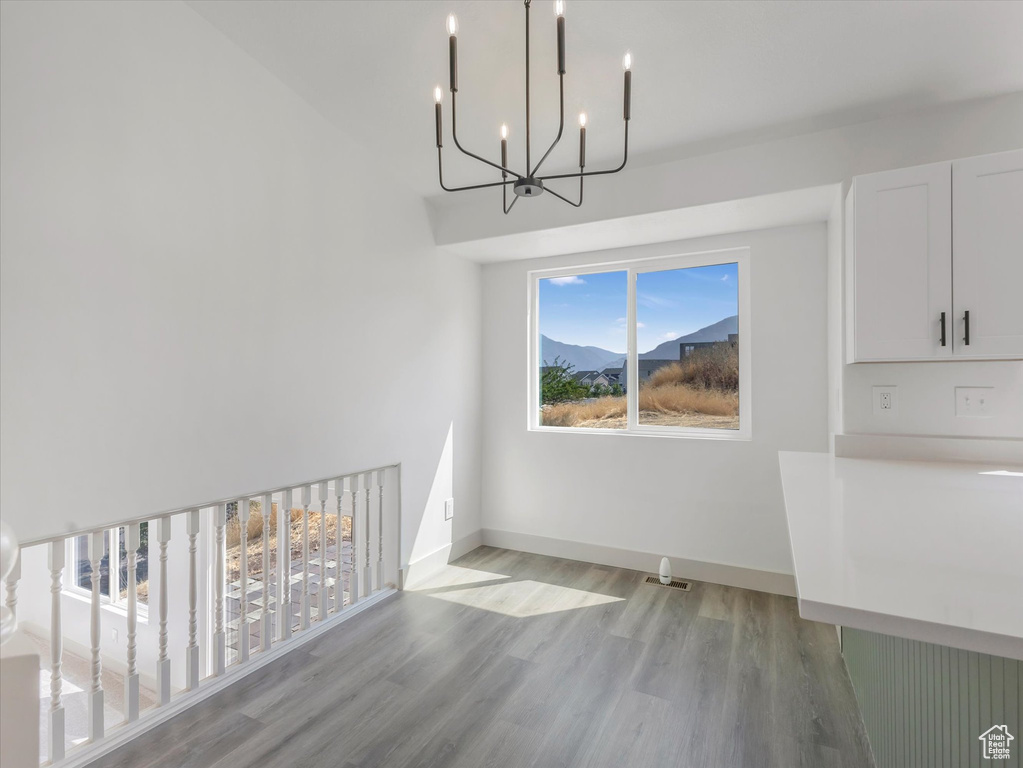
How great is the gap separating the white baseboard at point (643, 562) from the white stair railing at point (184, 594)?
1.07 meters

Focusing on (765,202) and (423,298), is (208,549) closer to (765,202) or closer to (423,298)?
(423,298)

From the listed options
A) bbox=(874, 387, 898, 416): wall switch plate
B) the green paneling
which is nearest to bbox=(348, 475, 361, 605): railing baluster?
the green paneling

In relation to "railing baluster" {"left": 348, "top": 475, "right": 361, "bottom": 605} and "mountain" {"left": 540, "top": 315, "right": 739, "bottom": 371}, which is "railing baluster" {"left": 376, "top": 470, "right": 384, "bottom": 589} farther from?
"mountain" {"left": 540, "top": 315, "right": 739, "bottom": 371}

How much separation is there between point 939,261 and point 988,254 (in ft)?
0.48

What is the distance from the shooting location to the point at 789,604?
2938 mm

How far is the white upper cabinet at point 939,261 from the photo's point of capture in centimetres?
190

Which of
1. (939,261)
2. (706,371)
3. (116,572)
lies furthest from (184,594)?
(939,261)

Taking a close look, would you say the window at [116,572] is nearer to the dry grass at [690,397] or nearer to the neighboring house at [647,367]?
the dry grass at [690,397]

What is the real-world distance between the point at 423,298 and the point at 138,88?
5.85 ft

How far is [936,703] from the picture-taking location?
3.84 feet

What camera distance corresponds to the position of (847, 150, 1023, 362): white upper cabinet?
6.23ft

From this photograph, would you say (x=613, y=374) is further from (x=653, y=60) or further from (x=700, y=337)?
(x=653, y=60)

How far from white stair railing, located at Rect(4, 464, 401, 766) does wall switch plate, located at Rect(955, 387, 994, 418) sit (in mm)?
2905
